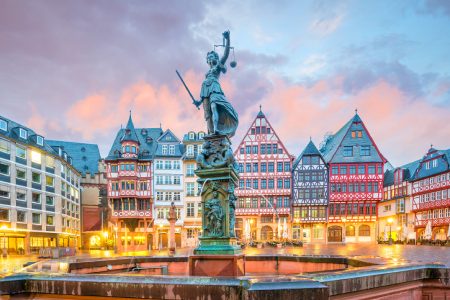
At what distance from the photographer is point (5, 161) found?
125 feet

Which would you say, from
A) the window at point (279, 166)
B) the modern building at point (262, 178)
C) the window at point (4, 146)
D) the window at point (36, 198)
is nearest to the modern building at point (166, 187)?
the modern building at point (262, 178)

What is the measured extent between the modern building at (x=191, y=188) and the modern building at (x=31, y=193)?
15414 mm

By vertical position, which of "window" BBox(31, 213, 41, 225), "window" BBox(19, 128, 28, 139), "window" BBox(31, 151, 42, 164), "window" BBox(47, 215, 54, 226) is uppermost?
"window" BBox(19, 128, 28, 139)

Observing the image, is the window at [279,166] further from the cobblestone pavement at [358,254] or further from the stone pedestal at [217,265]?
the stone pedestal at [217,265]

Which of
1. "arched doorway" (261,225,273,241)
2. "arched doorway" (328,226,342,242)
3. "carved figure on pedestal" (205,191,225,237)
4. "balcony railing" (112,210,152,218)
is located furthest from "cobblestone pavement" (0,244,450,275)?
"arched doorway" (328,226,342,242)

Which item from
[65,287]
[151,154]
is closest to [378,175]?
[151,154]

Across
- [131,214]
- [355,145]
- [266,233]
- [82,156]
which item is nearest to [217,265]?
[131,214]

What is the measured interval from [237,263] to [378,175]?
1941 inches

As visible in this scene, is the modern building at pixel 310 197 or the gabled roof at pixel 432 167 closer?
the gabled roof at pixel 432 167

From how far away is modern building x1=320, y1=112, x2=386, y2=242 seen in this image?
5103 centimetres

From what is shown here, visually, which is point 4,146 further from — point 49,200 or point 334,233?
point 334,233

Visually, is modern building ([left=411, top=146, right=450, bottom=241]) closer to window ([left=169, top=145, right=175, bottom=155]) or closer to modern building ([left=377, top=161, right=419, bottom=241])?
modern building ([left=377, top=161, right=419, bottom=241])

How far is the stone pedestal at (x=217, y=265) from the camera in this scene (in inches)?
294

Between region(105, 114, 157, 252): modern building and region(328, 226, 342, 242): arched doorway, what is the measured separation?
25123mm
